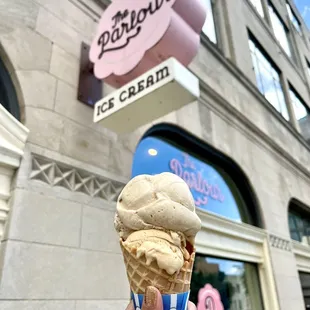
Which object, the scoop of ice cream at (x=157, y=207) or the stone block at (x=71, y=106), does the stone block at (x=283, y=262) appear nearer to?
the stone block at (x=71, y=106)

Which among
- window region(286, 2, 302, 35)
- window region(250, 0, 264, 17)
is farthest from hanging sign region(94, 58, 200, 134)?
window region(286, 2, 302, 35)

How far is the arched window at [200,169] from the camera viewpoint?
13.8 ft

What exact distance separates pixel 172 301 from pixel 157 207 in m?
0.38

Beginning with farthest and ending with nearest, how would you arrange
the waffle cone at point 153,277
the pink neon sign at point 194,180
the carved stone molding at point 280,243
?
the carved stone molding at point 280,243 < the pink neon sign at point 194,180 < the waffle cone at point 153,277

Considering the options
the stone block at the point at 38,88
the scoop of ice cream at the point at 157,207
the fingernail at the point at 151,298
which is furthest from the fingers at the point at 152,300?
the stone block at the point at 38,88

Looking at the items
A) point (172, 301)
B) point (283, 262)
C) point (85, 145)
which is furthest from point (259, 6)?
point (172, 301)

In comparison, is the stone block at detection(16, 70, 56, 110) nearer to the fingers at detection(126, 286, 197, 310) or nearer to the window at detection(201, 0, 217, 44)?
the fingers at detection(126, 286, 197, 310)

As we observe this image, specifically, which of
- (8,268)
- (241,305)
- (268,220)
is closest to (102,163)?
(8,268)

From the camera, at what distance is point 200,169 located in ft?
16.5

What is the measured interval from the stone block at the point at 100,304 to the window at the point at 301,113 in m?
9.36

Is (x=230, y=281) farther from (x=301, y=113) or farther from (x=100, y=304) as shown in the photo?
(x=301, y=113)

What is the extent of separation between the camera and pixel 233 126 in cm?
595

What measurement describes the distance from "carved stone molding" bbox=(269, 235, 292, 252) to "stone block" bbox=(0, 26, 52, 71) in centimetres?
478

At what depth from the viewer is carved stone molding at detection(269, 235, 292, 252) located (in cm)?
559
